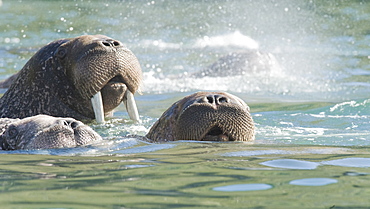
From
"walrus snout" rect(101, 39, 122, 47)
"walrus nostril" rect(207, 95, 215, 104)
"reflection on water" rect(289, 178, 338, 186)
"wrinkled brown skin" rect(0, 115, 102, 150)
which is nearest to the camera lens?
"reflection on water" rect(289, 178, 338, 186)

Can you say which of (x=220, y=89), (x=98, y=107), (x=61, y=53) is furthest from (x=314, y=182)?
(x=220, y=89)

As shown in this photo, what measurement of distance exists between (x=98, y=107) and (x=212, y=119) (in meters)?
1.59

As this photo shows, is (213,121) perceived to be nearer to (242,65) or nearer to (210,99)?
(210,99)

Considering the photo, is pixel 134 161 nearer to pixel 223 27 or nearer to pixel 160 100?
pixel 160 100

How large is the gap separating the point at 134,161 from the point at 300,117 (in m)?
4.73

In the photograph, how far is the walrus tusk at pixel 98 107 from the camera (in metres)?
6.88

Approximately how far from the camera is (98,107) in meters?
6.89

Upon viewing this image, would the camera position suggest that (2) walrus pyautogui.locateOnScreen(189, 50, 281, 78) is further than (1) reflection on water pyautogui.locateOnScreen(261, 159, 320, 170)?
Yes

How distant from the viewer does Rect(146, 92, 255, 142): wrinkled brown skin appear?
571cm

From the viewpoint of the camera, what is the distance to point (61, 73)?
7.18m

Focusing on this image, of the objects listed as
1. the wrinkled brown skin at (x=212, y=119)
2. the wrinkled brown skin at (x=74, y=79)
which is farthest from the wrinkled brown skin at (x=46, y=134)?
the wrinkled brown skin at (x=74, y=79)

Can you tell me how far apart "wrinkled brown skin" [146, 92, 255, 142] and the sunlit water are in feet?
0.48

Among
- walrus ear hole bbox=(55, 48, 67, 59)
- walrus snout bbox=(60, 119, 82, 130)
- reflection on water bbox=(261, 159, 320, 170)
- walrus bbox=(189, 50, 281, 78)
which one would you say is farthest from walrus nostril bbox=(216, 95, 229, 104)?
walrus bbox=(189, 50, 281, 78)

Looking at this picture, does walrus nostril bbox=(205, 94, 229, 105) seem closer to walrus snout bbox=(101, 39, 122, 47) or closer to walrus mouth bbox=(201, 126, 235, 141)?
walrus mouth bbox=(201, 126, 235, 141)
